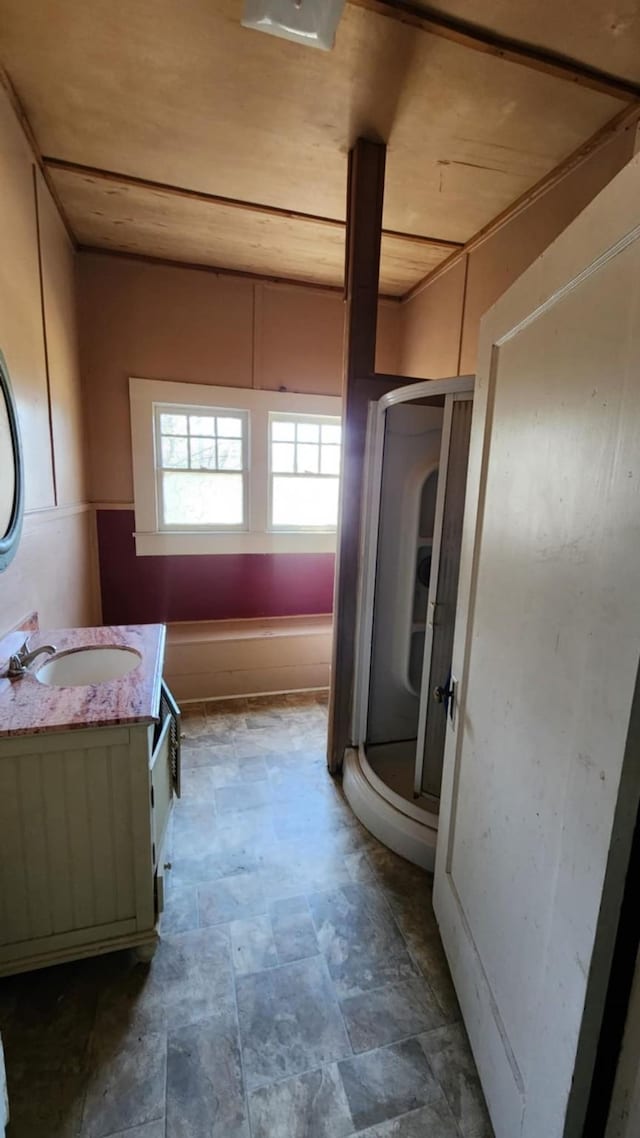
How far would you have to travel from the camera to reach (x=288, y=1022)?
128cm

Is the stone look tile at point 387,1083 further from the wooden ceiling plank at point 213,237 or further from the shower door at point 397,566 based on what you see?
the wooden ceiling plank at point 213,237

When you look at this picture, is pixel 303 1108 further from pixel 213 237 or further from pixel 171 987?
pixel 213 237

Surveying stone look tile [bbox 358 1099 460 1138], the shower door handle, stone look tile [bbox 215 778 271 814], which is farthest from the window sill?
stone look tile [bbox 358 1099 460 1138]

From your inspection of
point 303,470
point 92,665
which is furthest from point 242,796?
point 303,470

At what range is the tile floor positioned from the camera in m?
1.09

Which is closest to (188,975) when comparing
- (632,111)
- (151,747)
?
(151,747)

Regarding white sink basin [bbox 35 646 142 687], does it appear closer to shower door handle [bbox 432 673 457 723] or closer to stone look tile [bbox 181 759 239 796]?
stone look tile [bbox 181 759 239 796]

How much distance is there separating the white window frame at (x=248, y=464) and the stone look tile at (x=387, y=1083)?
2.69 meters

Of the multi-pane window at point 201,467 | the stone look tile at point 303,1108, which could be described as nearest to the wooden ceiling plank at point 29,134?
the multi-pane window at point 201,467

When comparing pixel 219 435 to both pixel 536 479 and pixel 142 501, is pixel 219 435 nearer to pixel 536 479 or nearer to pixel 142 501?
pixel 142 501

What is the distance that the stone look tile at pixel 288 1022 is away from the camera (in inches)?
46.9

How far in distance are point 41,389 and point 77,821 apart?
5.96 ft

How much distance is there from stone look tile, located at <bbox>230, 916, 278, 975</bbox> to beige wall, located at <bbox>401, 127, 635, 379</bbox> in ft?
8.98

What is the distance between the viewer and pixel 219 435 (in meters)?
3.26
